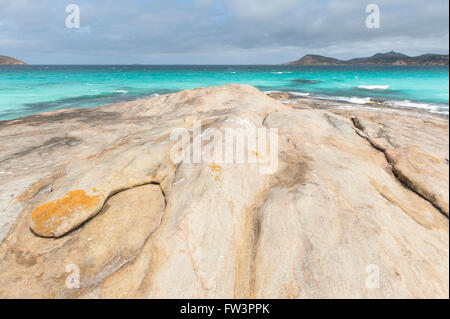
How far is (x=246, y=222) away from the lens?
17.7 feet

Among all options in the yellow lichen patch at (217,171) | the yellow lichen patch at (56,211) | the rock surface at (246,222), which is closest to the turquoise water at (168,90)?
the rock surface at (246,222)

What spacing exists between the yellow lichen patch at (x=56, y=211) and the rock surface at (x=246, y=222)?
3 cm

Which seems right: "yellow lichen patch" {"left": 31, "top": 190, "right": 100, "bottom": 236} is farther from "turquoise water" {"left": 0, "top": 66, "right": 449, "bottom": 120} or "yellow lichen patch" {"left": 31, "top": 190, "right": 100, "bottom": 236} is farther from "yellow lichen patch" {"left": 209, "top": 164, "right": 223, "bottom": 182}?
"turquoise water" {"left": 0, "top": 66, "right": 449, "bottom": 120}

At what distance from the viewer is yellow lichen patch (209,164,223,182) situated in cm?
607

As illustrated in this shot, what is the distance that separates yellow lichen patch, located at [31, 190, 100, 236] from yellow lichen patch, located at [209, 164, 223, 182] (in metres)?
3.40

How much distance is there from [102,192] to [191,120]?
6.09 metres

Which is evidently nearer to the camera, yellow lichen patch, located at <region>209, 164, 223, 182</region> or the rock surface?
the rock surface

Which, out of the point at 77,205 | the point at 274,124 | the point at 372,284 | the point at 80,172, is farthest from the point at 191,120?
the point at 372,284

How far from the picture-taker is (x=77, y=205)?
6121 millimetres

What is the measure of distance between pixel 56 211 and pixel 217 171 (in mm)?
4272

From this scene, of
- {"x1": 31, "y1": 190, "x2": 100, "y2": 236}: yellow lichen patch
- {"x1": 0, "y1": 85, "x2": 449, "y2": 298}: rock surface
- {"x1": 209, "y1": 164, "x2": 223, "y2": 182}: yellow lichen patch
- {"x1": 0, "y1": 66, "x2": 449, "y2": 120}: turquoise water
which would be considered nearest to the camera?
{"x1": 0, "y1": 85, "x2": 449, "y2": 298}: rock surface

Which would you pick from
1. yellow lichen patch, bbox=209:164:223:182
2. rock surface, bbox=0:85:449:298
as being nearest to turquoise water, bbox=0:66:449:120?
rock surface, bbox=0:85:449:298

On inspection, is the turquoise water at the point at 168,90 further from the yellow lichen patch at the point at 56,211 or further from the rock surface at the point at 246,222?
the yellow lichen patch at the point at 56,211
